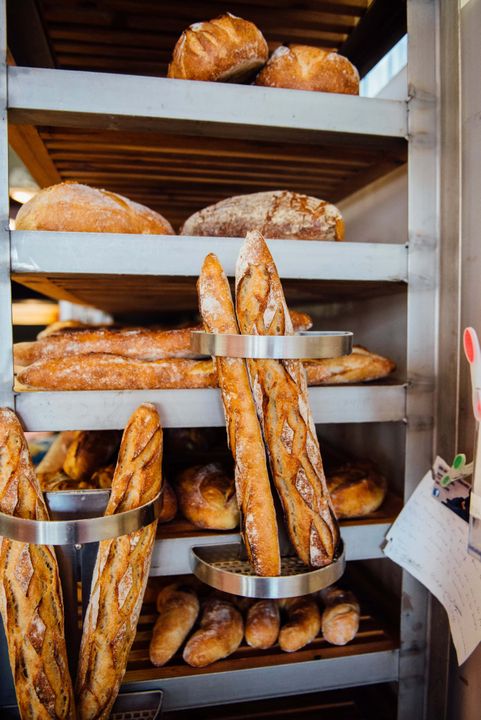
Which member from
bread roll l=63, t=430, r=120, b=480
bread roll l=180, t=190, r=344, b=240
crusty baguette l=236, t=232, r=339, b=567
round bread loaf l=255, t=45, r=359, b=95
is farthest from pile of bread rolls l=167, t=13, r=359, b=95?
bread roll l=63, t=430, r=120, b=480

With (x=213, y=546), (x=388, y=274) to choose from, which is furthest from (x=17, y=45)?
(x=213, y=546)

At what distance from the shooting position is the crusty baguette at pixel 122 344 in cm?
124

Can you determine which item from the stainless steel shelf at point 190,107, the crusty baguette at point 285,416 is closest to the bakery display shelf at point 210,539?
the crusty baguette at point 285,416

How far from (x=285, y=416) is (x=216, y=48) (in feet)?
3.03

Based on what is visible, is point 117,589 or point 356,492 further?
point 356,492

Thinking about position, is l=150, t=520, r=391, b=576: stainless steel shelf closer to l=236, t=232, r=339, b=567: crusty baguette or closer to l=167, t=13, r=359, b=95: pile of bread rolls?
l=236, t=232, r=339, b=567: crusty baguette

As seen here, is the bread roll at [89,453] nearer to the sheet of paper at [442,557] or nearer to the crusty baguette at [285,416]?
the crusty baguette at [285,416]

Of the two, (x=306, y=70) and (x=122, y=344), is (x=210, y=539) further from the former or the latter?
(x=306, y=70)

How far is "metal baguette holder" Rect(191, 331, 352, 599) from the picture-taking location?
2.69ft

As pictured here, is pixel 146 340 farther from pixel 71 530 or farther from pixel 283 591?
pixel 283 591

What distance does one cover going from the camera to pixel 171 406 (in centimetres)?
111

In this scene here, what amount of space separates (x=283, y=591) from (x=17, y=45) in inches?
64.3

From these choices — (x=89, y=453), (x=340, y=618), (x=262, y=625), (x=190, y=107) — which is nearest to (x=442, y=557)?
(x=340, y=618)

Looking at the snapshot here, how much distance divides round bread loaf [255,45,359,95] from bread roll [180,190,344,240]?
276 mm
